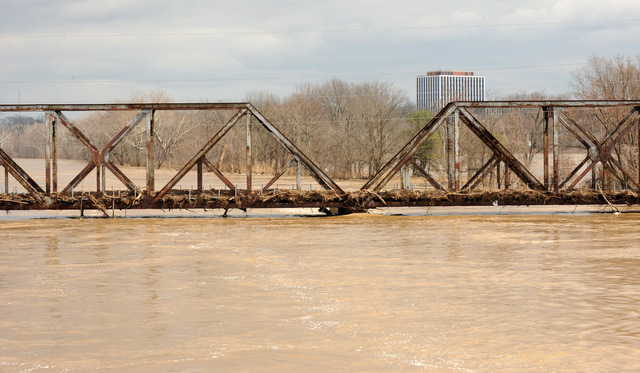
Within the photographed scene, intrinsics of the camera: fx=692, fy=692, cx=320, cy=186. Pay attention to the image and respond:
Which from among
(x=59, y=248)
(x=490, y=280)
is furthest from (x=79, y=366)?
(x=59, y=248)

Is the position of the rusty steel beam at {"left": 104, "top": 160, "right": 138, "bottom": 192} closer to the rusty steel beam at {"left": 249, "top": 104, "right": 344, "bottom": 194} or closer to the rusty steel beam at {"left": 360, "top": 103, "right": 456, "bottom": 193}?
the rusty steel beam at {"left": 249, "top": 104, "right": 344, "bottom": 194}

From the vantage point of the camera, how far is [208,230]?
19.6 m

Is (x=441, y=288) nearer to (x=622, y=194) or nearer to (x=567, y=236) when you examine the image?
(x=567, y=236)

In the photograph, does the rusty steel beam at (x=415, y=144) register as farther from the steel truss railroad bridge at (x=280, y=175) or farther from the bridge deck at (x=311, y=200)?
the bridge deck at (x=311, y=200)

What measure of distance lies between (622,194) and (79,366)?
20196mm

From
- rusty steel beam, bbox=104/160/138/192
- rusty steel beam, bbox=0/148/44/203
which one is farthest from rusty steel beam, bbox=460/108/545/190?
rusty steel beam, bbox=0/148/44/203

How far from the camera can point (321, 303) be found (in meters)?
9.80

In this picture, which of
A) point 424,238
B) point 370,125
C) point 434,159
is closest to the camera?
point 424,238

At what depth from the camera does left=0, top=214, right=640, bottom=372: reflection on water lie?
731 centimetres

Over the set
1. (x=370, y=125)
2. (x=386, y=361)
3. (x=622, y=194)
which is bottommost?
(x=386, y=361)

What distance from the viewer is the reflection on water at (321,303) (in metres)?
7.31

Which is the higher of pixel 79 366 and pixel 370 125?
pixel 370 125

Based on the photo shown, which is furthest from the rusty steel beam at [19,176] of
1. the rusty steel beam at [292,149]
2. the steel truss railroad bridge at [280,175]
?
the rusty steel beam at [292,149]

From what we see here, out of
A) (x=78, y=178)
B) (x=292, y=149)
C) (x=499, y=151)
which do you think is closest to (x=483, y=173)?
(x=499, y=151)
